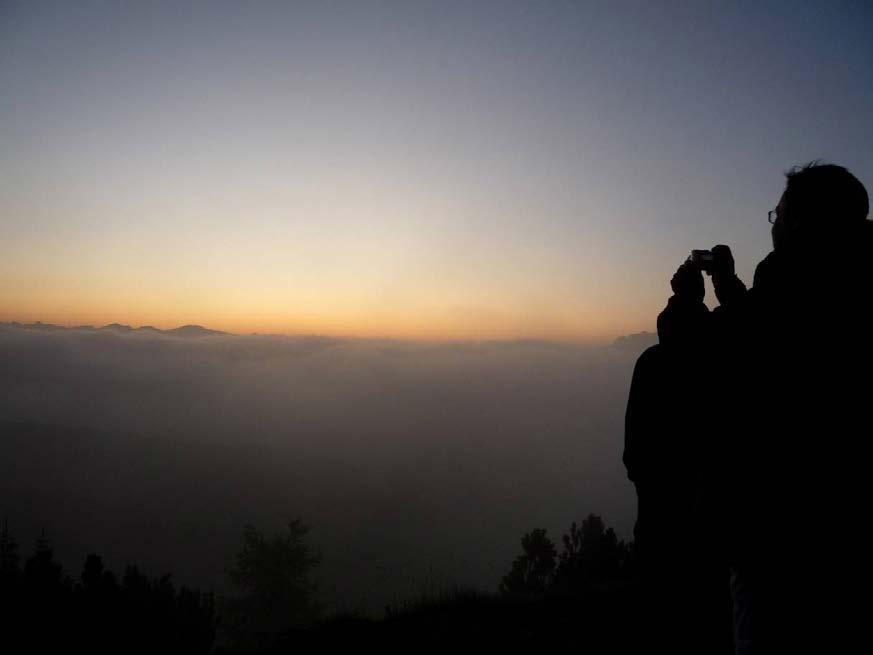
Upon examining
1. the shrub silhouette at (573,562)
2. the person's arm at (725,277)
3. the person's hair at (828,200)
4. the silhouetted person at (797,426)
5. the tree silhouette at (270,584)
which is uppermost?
the person's hair at (828,200)

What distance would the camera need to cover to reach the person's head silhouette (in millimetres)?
1569

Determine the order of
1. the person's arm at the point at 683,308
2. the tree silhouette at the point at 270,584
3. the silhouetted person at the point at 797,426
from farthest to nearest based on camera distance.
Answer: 1. the tree silhouette at the point at 270,584
2. the person's arm at the point at 683,308
3. the silhouetted person at the point at 797,426

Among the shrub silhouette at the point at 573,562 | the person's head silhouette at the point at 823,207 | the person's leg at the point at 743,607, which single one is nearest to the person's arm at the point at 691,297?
the person's head silhouette at the point at 823,207

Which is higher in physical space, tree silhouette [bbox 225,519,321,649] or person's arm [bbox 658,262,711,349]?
person's arm [bbox 658,262,711,349]

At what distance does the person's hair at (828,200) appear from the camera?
1.60 meters

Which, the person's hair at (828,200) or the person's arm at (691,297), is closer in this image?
the person's hair at (828,200)

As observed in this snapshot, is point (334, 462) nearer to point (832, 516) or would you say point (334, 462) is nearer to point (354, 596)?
point (354, 596)

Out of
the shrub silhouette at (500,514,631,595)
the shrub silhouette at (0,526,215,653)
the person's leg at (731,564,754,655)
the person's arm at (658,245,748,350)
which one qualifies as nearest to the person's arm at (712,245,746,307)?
the person's arm at (658,245,748,350)

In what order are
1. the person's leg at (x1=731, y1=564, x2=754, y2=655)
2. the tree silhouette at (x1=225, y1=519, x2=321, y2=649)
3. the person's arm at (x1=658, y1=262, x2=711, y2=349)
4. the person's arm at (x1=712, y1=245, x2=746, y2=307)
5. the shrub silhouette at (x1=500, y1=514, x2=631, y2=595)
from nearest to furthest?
the person's leg at (x1=731, y1=564, x2=754, y2=655) → the person's arm at (x1=712, y1=245, x2=746, y2=307) → the person's arm at (x1=658, y1=262, x2=711, y2=349) → the shrub silhouette at (x1=500, y1=514, x2=631, y2=595) → the tree silhouette at (x1=225, y1=519, x2=321, y2=649)

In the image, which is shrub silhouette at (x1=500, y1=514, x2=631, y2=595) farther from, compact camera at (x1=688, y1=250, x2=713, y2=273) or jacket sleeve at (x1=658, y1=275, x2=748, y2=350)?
compact camera at (x1=688, y1=250, x2=713, y2=273)

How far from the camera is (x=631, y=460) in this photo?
9.96ft

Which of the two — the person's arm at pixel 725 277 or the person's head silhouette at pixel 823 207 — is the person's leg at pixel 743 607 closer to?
the person's head silhouette at pixel 823 207

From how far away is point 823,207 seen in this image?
1.62 metres

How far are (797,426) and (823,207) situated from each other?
0.85 meters
